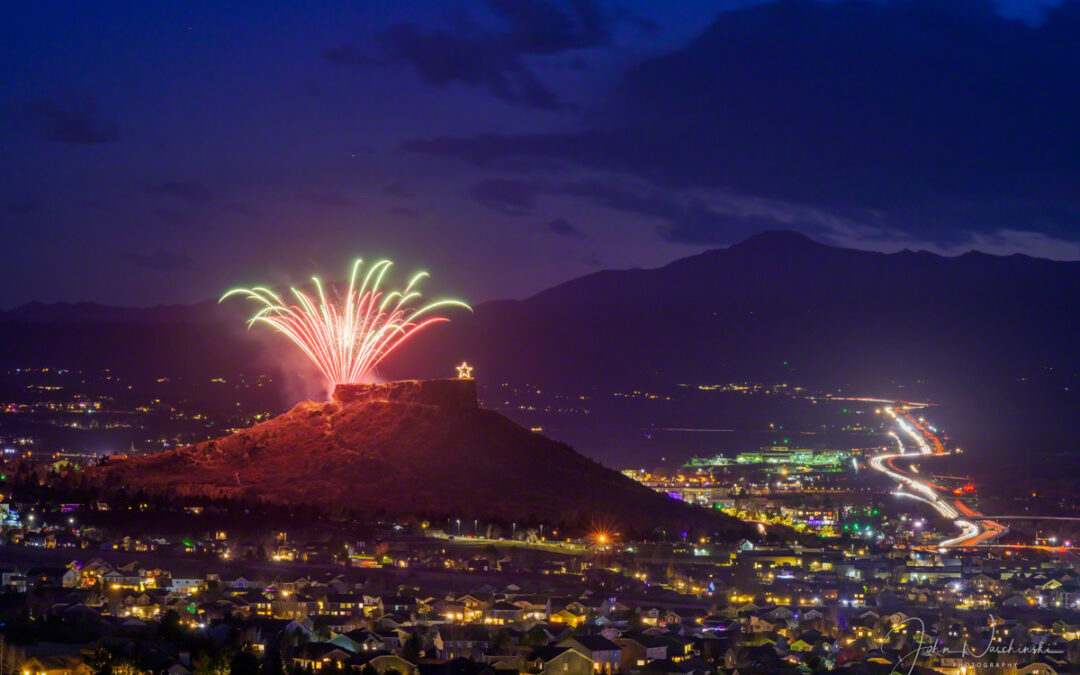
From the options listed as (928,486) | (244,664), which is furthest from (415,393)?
(244,664)

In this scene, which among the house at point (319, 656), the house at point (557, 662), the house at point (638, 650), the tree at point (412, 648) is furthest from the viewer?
the house at point (638, 650)

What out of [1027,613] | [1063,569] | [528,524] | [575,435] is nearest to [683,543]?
[528,524]

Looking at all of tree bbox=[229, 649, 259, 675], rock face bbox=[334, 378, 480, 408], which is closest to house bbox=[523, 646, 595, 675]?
tree bbox=[229, 649, 259, 675]

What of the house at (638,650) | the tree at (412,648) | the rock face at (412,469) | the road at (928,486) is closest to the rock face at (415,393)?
the rock face at (412,469)

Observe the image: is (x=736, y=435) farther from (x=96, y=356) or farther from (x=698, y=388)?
(x=96, y=356)

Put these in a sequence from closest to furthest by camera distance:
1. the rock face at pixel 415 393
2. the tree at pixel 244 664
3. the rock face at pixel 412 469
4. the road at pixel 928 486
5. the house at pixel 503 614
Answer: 1. the tree at pixel 244 664
2. the house at pixel 503 614
3. the rock face at pixel 412 469
4. the road at pixel 928 486
5. the rock face at pixel 415 393

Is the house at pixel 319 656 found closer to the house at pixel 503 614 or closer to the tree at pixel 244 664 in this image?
the tree at pixel 244 664

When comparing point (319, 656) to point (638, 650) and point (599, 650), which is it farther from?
point (638, 650)
